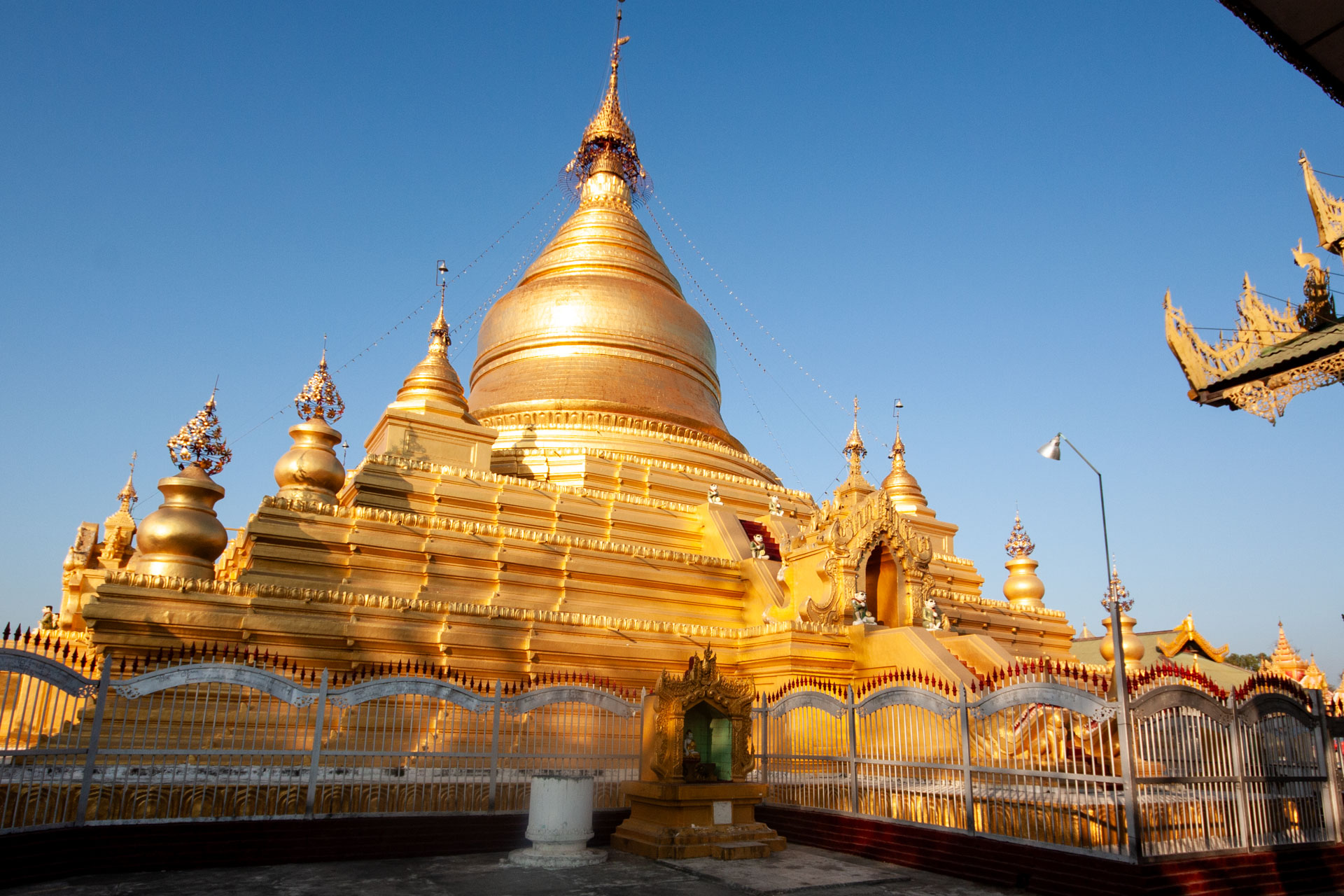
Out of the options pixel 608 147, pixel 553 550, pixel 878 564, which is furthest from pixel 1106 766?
pixel 608 147

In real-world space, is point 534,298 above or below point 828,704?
above

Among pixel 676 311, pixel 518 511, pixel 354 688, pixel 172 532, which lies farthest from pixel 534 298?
pixel 354 688

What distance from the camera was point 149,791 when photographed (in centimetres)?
955

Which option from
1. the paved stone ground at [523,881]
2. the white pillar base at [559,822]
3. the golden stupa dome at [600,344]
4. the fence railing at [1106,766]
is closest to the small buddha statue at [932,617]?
the fence railing at [1106,766]

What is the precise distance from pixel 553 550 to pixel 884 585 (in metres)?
7.46

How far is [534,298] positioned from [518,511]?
37.3 feet

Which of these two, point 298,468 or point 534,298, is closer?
point 298,468

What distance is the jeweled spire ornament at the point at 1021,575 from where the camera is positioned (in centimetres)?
2828

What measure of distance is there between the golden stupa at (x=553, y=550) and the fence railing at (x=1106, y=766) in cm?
550

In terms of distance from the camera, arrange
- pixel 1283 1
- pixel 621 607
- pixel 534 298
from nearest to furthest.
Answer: pixel 1283 1 → pixel 621 607 → pixel 534 298

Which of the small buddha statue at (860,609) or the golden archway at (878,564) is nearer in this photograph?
the small buddha statue at (860,609)

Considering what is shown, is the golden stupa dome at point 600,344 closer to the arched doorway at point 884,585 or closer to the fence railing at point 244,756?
the arched doorway at point 884,585

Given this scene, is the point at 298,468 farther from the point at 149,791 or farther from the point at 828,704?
the point at 828,704

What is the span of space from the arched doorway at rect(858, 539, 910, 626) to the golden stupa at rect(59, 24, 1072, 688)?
4cm
